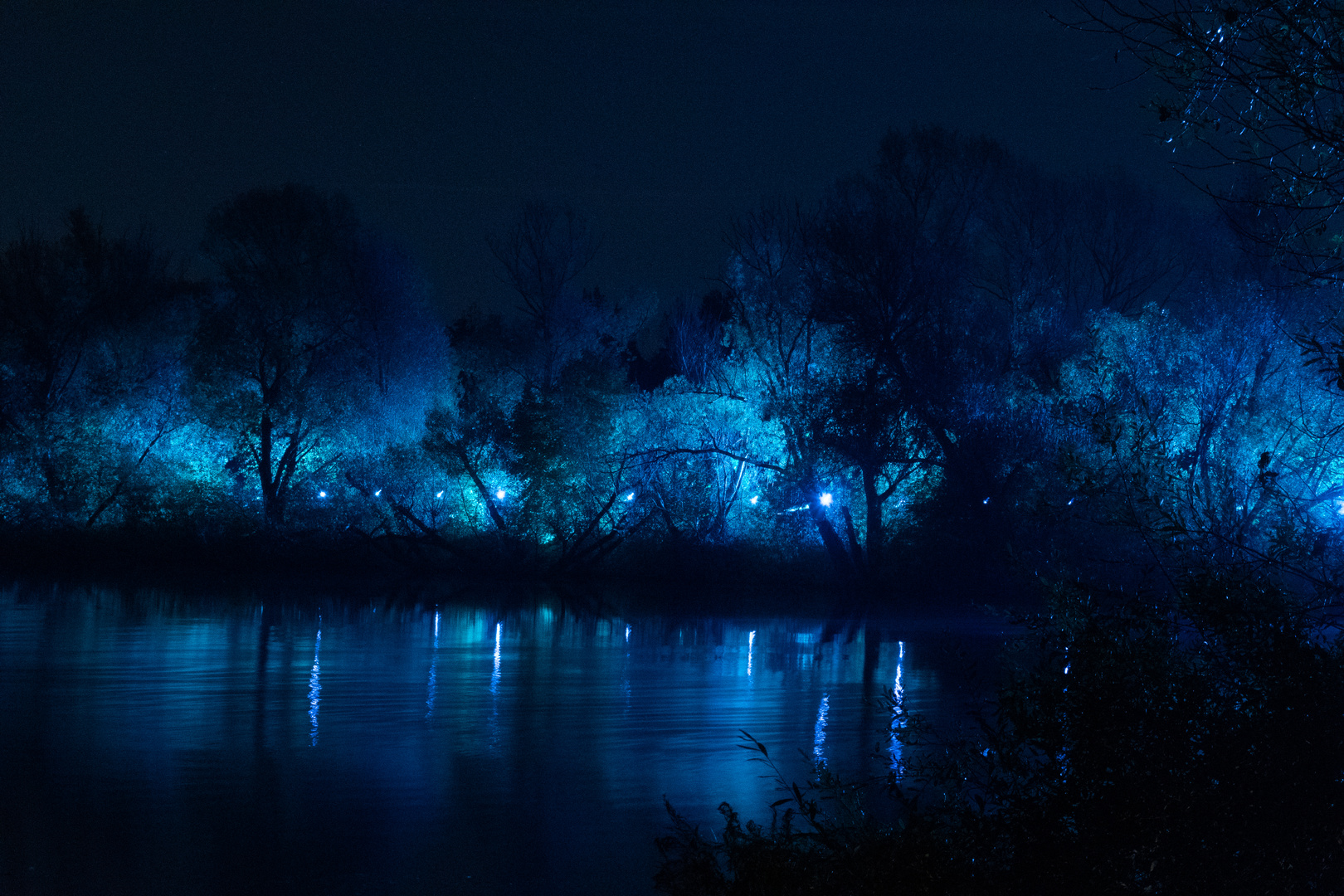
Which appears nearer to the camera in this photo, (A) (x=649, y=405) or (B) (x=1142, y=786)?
(B) (x=1142, y=786)

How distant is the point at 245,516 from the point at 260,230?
9048 millimetres

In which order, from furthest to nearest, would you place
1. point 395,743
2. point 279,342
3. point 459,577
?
point 279,342
point 459,577
point 395,743

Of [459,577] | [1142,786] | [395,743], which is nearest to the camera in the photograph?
[1142,786]

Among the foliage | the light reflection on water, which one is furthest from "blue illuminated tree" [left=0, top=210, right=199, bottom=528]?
the foliage

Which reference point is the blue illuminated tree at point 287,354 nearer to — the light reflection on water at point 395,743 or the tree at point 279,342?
the tree at point 279,342

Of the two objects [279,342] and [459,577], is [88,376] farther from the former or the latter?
[459,577]

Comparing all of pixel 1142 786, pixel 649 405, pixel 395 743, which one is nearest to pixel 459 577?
pixel 649 405

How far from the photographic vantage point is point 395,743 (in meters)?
11.5

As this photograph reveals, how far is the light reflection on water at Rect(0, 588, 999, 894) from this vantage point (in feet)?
25.7

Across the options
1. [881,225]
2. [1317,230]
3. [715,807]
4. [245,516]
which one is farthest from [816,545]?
[1317,230]

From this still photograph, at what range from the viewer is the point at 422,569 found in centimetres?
3691

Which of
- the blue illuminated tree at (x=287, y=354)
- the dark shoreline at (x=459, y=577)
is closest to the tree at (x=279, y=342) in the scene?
the blue illuminated tree at (x=287, y=354)

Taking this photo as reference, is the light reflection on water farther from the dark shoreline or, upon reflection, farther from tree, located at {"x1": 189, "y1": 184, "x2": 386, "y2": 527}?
tree, located at {"x1": 189, "y1": 184, "x2": 386, "y2": 527}

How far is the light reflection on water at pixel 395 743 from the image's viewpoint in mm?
7820
